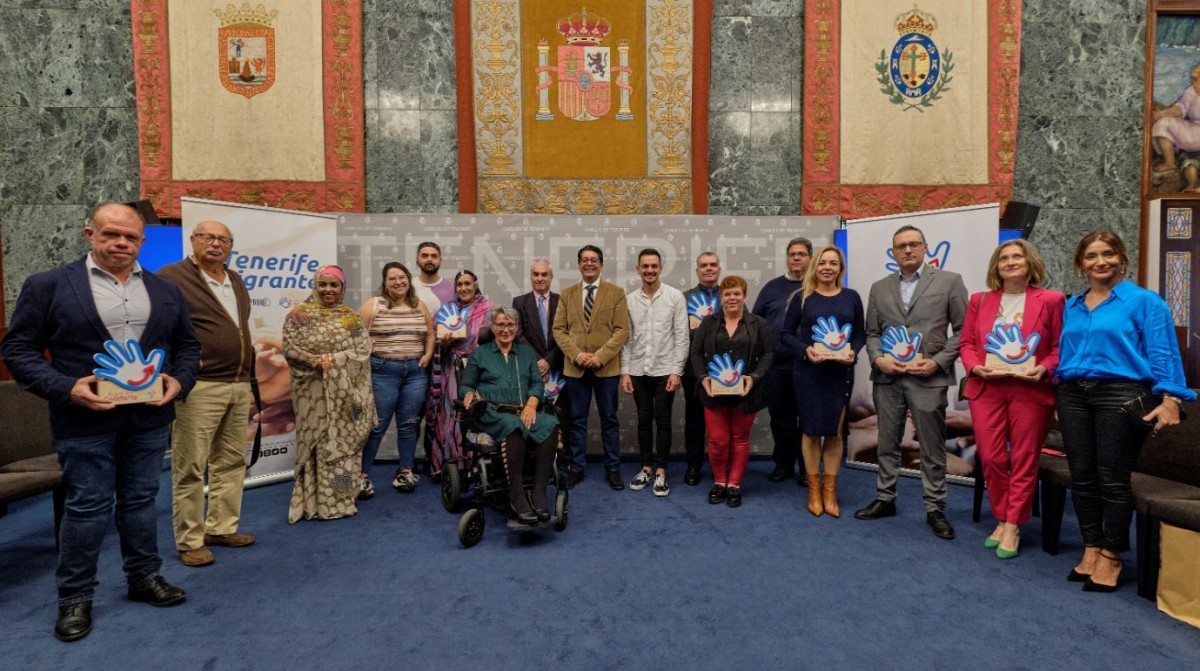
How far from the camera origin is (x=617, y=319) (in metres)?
4.30

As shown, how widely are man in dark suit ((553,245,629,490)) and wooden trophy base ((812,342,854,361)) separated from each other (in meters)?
1.38

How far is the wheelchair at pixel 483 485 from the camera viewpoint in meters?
3.28

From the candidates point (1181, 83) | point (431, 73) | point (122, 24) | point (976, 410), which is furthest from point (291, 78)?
point (1181, 83)

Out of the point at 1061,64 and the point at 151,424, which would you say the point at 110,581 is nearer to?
the point at 151,424

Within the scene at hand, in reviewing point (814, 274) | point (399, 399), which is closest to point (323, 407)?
point (399, 399)

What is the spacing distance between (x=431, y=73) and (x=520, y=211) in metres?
1.68

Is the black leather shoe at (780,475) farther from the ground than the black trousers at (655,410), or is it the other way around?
the black trousers at (655,410)

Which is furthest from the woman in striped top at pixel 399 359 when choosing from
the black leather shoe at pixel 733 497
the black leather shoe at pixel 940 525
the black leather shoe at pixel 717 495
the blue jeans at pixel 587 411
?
the black leather shoe at pixel 940 525

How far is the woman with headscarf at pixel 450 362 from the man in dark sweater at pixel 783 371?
2179 millimetres

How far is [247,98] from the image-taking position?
18.4 feet

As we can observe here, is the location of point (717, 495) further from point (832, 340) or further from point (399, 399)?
point (399, 399)

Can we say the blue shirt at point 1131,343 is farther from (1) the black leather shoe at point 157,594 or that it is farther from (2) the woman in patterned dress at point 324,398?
(1) the black leather shoe at point 157,594

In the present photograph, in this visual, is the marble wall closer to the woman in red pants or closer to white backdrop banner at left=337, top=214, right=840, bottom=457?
white backdrop banner at left=337, top=214, right=840, bottom=457

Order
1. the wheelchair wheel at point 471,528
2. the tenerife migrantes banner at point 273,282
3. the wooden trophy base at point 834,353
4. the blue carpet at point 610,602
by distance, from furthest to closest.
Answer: the tenerife migrantes banner at point 273,282
the wooden trophy base at point 834,353
the wheelchair wheel at point 471,528
the blue carpet at point 610,602
